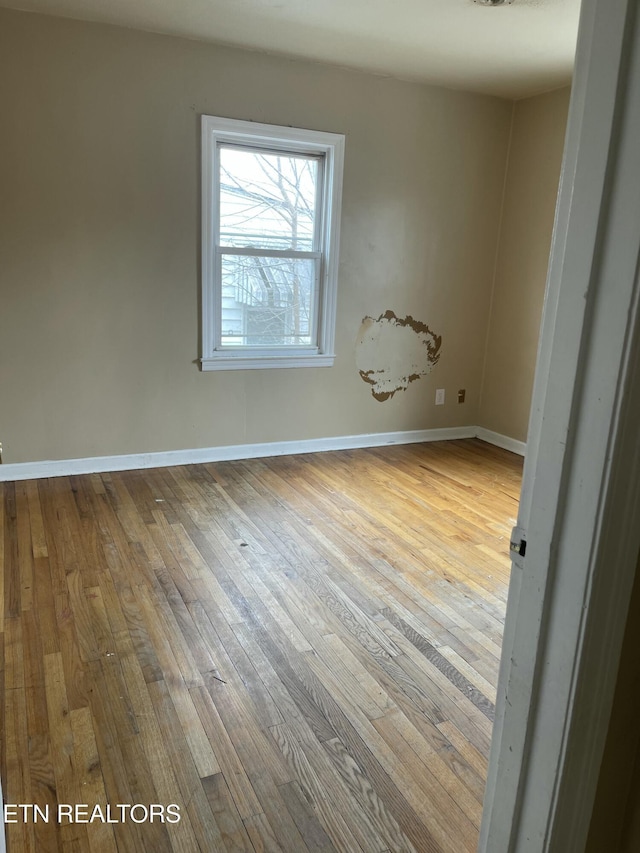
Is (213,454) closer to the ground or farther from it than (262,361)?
closer to the ground

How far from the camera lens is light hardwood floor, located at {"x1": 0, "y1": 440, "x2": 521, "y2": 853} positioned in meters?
1.49

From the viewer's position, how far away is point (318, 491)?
12.1 ft

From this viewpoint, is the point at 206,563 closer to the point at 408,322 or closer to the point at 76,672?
the point at 76,672

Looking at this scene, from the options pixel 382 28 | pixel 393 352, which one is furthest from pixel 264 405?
→ pixel 382 28

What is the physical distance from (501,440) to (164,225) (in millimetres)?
3010

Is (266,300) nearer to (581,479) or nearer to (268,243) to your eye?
(268,243)

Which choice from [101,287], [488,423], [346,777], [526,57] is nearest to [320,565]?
[346,777]

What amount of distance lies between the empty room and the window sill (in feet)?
0.07

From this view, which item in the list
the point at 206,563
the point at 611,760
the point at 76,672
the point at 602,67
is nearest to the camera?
the point at 602,67

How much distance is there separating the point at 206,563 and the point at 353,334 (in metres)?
2.27

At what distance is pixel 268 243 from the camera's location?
4051mm

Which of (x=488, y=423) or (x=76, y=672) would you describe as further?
(x=488, y=423)

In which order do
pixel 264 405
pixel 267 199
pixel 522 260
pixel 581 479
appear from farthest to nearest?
1. pixel 522 260
2. pixel 264 405
3. pixel 267 199
4. pixel 581 479

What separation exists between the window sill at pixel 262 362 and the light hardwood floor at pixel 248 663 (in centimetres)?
86
